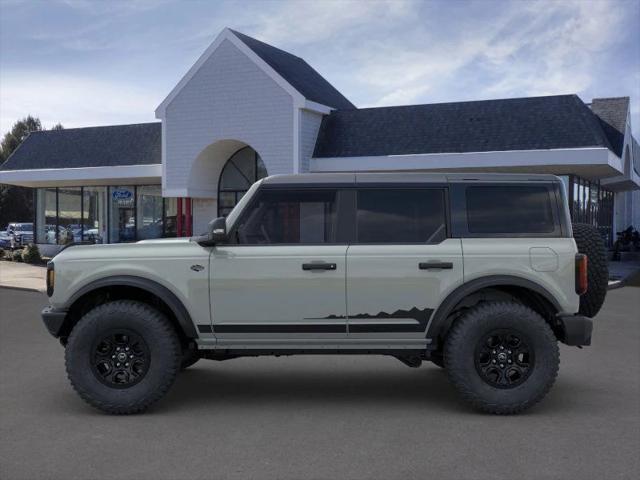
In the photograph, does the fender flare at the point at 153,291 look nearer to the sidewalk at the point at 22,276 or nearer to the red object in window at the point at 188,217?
the sidewalk at the point at 22,276

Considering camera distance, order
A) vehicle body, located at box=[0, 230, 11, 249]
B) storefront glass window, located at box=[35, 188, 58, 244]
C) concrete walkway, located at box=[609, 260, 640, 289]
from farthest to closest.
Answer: vehicle body, located at box=[0, 230, 11, 249]
storefront glass window, located at box=[35, 188, 58, 244]
concrete walkway, located at box=[609, 260, 640, 289]

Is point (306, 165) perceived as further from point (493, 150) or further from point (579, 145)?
point (579, 145)

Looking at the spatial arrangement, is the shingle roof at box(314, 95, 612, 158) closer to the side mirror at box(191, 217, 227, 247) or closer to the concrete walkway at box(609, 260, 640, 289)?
the concrete walkway at box(609, 260, 640, 289)

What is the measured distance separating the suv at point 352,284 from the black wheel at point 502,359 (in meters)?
0.01

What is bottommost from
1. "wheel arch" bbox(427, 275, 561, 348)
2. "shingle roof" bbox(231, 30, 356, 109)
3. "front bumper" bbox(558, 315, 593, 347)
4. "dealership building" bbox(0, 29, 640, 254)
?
"front bumper" bbox(558, 315, 593, 347)

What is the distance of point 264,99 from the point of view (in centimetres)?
2352

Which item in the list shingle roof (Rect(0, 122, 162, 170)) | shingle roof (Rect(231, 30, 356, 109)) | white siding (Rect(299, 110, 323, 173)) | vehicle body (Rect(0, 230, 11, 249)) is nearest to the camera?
white siding (Rect(299, 110, 323, 173))

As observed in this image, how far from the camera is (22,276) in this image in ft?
75.4

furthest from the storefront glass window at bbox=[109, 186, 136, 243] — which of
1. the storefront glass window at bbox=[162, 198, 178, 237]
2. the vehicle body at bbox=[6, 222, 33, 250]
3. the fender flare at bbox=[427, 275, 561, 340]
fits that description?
the fender flare at bbox=[427, 275, 561, 340]

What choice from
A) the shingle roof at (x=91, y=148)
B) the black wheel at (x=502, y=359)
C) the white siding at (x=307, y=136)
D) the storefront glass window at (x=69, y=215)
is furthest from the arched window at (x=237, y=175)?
the black wheel at (x=502, y=359)

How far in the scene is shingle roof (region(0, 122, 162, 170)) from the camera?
2878cm

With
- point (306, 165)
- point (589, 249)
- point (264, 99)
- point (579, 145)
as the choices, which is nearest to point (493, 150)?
point (579, 145)

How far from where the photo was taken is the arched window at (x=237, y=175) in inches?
1059

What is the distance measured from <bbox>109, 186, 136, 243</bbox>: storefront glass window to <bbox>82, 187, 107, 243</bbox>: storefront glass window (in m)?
0.41
